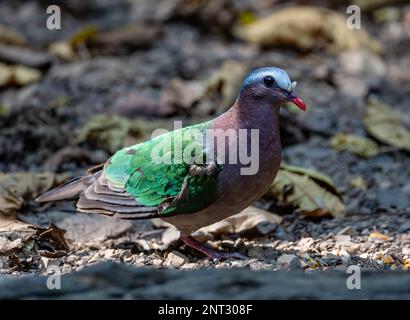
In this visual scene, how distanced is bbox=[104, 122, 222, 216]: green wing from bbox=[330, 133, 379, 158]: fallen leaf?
2.50 m

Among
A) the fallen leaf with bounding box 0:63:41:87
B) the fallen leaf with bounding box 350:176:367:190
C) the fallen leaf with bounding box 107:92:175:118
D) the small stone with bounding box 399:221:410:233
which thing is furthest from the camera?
the fallen leaf with bounding box 0:63:41:87

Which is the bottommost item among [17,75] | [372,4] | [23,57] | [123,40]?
[17,75]

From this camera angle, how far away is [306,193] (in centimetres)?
587

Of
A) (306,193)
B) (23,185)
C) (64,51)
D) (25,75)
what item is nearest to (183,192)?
(306,193)

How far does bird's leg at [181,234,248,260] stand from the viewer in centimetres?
488

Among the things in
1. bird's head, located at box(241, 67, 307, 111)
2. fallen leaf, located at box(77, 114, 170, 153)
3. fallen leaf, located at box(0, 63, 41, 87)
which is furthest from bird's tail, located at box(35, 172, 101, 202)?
fallen leaf, located at box(0, 63, 41, 87)

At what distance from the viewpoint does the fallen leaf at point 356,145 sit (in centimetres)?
699

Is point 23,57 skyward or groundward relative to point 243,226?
skyward

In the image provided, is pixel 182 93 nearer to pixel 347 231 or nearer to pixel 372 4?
pixel 347 231

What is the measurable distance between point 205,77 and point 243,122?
3.96m

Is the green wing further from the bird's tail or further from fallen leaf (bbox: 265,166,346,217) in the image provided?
fallen leaf (bbox: 265,166,346,217)

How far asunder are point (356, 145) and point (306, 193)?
54.5 inches

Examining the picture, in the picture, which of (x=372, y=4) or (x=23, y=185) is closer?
(x=23, y=185)

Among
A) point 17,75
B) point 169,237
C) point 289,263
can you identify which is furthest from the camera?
point 17,75
